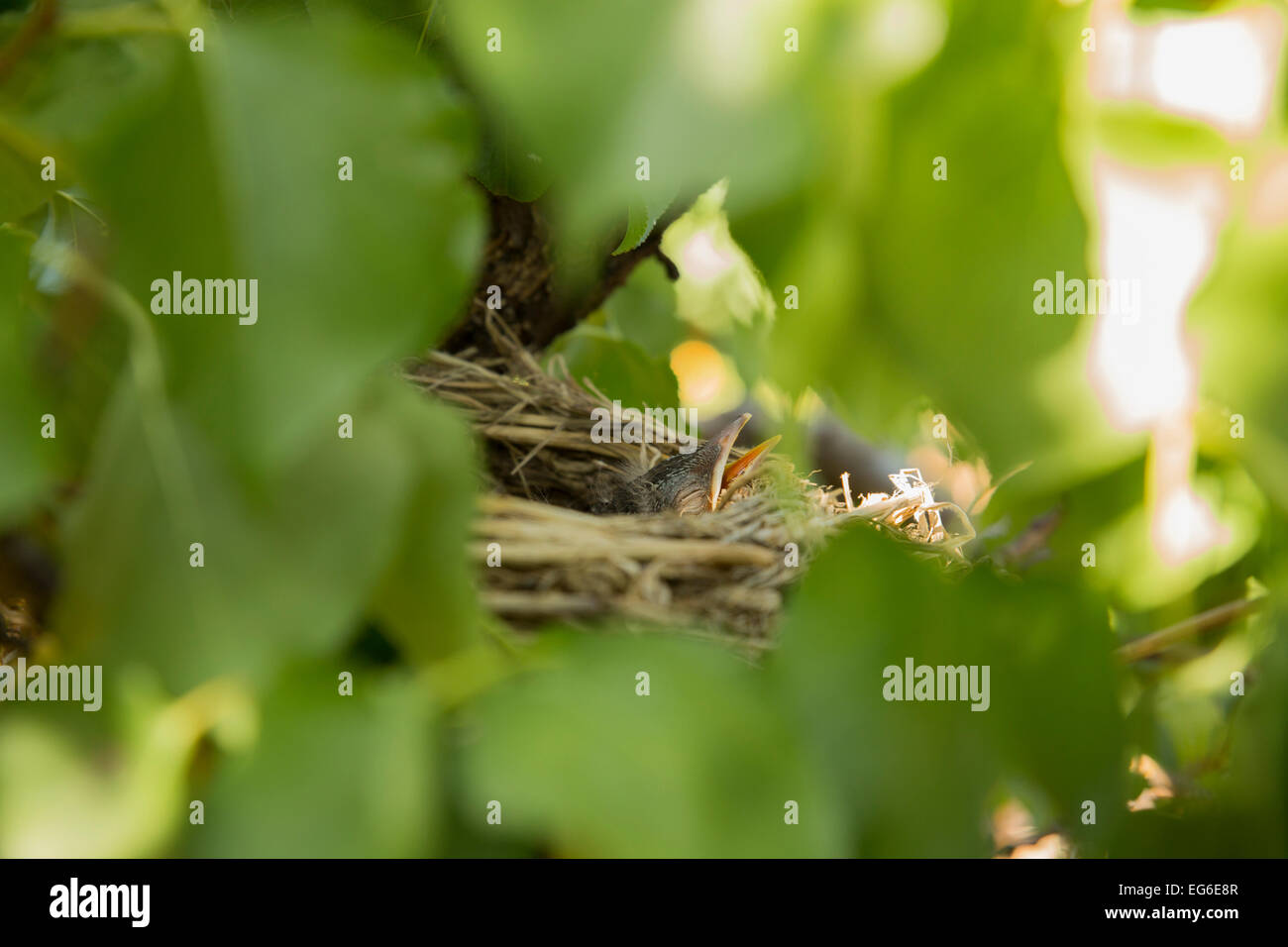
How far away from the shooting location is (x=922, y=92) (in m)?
0.20

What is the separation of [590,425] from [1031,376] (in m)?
1.19

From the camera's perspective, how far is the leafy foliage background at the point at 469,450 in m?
0.19

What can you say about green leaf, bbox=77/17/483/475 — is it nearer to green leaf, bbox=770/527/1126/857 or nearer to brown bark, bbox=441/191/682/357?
green leaf, bbox=770/527/1126/857

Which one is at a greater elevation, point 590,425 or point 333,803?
point 590,425

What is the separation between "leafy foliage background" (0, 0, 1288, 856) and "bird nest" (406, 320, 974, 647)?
0.31 ft

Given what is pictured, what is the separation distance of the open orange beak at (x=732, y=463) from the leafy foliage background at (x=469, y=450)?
121 centimetres

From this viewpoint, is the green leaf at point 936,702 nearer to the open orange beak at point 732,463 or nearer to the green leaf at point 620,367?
the green leaf at point 620,367

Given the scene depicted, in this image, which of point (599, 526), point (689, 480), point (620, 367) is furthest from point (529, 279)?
point (689, 480)

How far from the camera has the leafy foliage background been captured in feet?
0.64

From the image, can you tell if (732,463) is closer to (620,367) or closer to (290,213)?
(620,367)

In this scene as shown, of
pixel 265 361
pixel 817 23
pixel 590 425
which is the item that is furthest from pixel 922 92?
pixel 590 425

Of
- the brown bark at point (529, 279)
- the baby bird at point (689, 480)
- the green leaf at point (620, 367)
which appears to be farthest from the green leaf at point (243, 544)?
the baby bird at point (689, 480)

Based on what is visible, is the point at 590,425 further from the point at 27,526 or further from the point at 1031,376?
the point at 1031,376

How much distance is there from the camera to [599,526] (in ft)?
2.48
